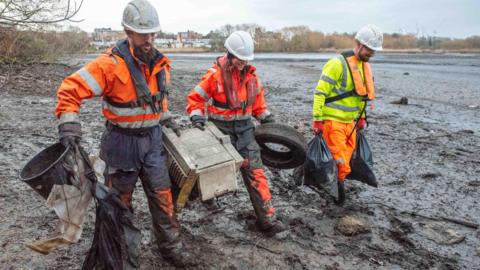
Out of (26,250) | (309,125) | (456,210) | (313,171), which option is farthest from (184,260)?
(309,125)

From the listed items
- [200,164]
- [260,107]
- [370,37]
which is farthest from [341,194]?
→ [200,164]

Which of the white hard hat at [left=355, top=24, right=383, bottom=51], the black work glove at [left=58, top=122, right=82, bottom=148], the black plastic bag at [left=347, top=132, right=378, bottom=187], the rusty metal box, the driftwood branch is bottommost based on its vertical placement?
the driftwood branch

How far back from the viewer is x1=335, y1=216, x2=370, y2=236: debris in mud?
392 centimetres

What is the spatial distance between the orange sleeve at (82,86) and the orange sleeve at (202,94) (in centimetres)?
110

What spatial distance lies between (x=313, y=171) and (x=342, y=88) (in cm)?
91

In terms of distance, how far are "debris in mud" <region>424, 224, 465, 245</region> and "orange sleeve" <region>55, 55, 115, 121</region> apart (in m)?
3.18

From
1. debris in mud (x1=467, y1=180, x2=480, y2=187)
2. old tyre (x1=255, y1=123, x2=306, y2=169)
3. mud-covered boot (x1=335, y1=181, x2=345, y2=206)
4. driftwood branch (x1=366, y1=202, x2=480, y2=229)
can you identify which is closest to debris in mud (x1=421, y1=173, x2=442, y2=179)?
debris in mud (x1=467, y1=180, x2=480, y2=187)

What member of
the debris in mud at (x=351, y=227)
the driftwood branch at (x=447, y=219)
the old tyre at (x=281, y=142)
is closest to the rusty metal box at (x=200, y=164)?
the old tyre at (x=281, y=142)

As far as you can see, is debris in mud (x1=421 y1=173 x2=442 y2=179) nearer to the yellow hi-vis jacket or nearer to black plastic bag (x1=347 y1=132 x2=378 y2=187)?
black plastic bag (x1=347 y1=132 x2=378 y2=187)

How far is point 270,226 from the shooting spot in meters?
3.76

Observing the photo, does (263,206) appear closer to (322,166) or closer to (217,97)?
(322,166)

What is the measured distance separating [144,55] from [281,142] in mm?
1718

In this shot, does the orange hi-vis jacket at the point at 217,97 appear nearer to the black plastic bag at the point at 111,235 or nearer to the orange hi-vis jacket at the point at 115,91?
the orange hi-vis jacket at the point at 115,91

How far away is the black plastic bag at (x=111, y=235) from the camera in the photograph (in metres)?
2.62
